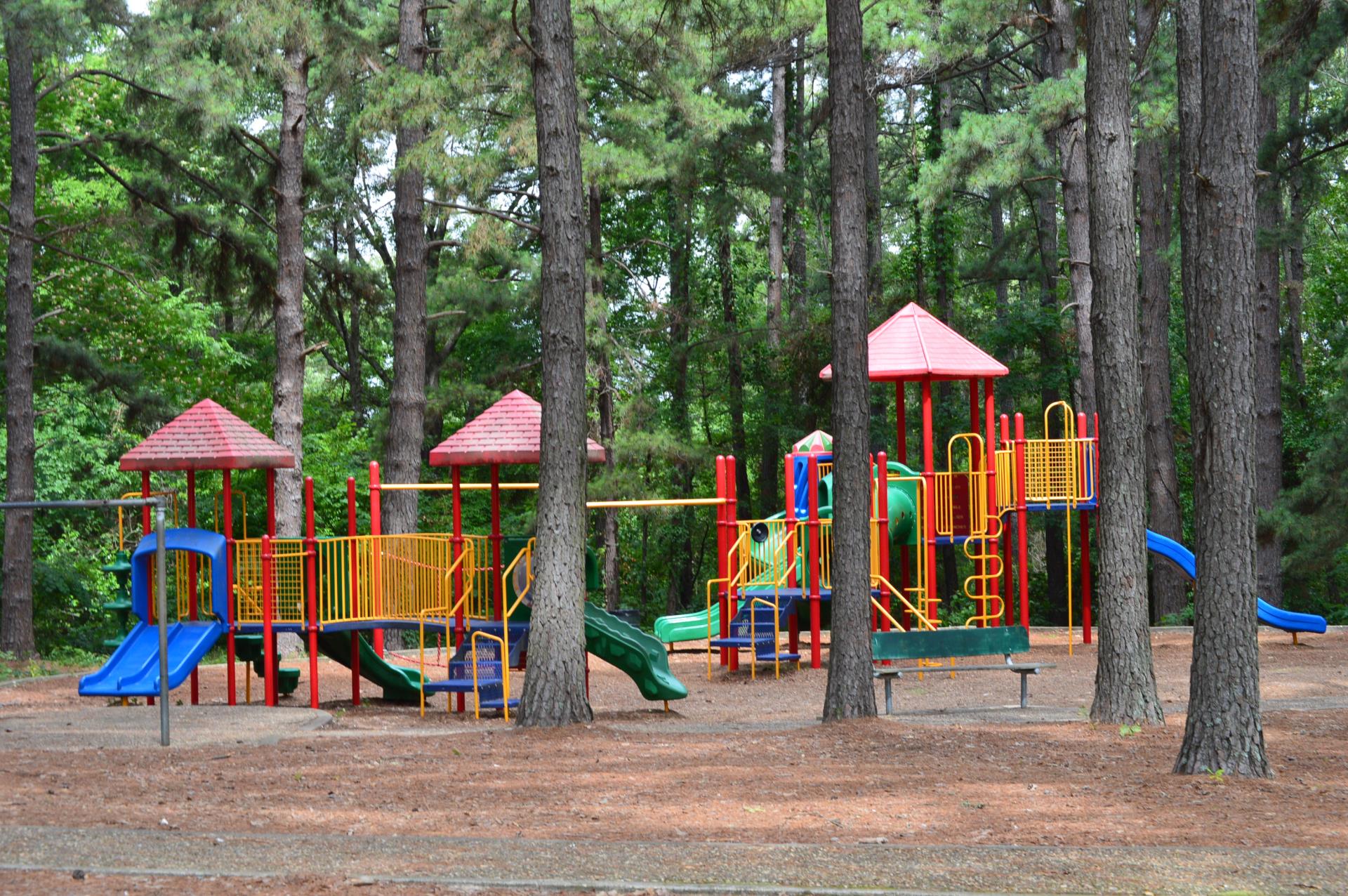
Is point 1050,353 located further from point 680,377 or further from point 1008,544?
point 1008,544

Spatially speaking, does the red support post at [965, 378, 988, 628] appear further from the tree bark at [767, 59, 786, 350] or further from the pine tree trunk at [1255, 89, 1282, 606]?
the tree bark at [767, 59, 786, 350]

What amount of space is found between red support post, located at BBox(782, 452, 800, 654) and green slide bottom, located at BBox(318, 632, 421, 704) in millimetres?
4900

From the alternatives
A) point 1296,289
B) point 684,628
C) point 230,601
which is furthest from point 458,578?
point 1296,289

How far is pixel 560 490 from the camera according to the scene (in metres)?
11.5

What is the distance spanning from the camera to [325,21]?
20.0 meters

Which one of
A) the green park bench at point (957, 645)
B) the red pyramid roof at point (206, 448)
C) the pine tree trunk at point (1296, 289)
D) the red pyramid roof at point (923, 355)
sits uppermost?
the pine tree trunk at point (1296, 289)

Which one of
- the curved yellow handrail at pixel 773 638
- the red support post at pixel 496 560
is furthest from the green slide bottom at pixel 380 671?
the curved yellow handrail at pixel 773 638

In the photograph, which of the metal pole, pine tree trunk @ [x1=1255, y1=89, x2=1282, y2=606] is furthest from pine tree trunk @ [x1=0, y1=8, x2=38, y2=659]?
pine tree trunk @ [x1=1255, y1=89, x2=1282, y2=606]

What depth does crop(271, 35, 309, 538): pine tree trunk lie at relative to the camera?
19469 millimetres

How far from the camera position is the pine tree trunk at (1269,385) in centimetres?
2308

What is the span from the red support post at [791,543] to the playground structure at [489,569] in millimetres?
49

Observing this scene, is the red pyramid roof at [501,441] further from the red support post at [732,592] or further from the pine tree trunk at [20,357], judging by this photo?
the pine tree trunk at [20,357]

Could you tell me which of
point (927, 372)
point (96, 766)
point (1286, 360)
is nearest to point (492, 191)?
point (927, 372)

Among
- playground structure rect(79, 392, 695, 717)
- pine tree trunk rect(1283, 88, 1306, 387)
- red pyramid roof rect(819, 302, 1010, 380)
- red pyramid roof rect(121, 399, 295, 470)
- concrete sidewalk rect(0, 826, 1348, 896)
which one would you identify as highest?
pine tree trunk rect(1283, 88, 1306, 387)
